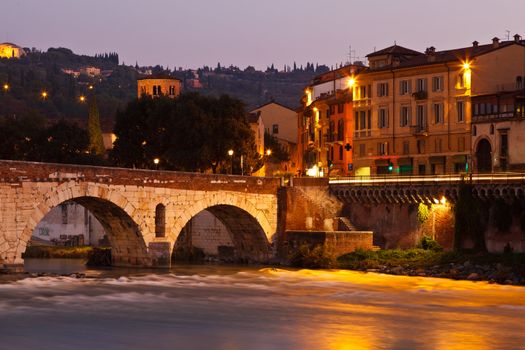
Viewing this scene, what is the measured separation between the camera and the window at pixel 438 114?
234ft

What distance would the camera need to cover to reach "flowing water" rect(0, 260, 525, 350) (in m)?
34.4

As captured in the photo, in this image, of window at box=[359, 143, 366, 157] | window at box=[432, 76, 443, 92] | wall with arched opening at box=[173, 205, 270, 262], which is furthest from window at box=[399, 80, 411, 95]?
wall with arched opening at box=[173, 205, 270, 262]

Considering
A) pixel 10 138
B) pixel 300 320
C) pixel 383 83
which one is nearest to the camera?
pixel 300 320

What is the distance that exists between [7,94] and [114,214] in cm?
11110

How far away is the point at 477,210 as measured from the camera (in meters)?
55.5

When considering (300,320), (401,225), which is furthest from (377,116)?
(300,320)

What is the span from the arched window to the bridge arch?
3.59m

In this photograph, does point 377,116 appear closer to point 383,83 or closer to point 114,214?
point 383,83

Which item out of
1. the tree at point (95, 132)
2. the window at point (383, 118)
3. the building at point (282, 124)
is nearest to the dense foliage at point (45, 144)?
the tree at point (95, 132)

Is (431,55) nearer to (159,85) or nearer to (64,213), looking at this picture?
(64,213)

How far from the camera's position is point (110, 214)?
55.2 meters

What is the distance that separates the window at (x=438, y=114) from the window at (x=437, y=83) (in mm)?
1025

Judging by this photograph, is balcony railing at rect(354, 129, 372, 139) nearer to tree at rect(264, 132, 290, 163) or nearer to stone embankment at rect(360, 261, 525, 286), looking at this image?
stone embankment at rect(360, 261, 525, 286)

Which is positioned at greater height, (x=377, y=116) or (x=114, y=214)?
(x=377, y=116)
